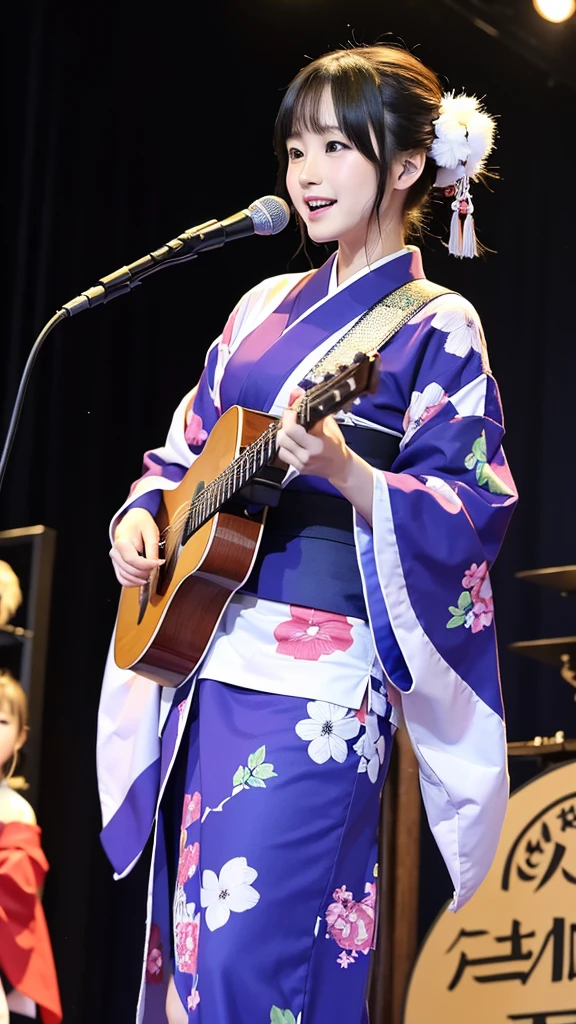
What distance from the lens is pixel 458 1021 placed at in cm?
237

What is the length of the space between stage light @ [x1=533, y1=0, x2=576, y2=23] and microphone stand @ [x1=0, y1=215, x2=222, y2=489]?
202 cm

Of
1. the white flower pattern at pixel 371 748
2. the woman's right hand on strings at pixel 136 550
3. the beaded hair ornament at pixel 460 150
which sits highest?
the beaded hair ornament at pixel 460 150

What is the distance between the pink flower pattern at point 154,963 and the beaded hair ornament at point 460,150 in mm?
1116

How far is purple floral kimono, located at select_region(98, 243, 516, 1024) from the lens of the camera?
56.4 inches

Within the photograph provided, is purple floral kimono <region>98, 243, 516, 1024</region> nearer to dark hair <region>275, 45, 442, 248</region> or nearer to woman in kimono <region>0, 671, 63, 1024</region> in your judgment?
dark hair <region>275, 45, 442, 248</region>

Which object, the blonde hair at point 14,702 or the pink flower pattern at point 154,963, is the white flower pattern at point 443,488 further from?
the blonde hair at point 14,702

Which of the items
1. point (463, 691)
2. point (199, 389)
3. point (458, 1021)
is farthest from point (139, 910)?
point (463, 691)

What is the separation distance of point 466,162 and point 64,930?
218cm

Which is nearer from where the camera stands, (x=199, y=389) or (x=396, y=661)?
(x=396, y=661)

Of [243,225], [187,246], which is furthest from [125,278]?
[243,225]

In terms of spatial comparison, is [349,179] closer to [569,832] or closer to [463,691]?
[463,691]

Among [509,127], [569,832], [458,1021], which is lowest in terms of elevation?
[458,1021]

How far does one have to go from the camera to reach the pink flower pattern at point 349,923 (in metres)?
1.46

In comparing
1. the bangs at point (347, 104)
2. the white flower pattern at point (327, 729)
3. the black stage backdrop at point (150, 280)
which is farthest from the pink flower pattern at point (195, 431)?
the black stage backdrop at point (150, 280)
